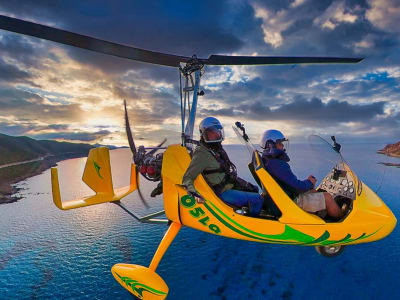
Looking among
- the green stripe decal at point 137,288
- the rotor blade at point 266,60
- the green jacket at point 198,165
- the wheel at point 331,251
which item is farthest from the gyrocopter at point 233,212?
the rotor blade at point 266,60

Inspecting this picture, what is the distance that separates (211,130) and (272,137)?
1144mm

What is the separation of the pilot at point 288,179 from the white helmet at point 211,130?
0.88m

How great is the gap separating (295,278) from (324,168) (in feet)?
8.65

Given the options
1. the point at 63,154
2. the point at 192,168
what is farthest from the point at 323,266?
the point at 63,154

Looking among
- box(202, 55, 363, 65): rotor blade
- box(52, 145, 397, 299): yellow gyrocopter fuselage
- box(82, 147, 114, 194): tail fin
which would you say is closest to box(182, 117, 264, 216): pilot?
box(52, 145, 397, 299): yellow gyrocopter fuselage

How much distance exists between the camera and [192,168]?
3449mm

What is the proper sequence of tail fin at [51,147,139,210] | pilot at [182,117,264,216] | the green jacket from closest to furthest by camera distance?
1. the green jacket
2. pilot at [182,117,264,216]
3. tail fin at [51,147,139,210]

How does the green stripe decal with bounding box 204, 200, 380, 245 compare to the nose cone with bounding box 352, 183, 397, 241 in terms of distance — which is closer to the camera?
the green stripe decal with bounding box 204, 200, 380, 245

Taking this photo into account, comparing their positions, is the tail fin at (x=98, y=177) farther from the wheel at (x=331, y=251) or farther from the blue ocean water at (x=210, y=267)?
the wheel at (x=331, y=251)

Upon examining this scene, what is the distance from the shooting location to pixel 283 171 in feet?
11.4

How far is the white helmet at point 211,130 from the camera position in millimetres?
3697

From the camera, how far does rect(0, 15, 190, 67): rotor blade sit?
364 centimetres

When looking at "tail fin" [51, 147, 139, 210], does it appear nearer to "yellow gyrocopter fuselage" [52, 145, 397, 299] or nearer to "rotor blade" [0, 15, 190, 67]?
"yellow gyrocopter fuselage" [52, 145, 397, 299]

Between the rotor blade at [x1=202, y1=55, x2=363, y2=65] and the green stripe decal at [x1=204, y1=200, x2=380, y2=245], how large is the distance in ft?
16.3
